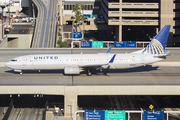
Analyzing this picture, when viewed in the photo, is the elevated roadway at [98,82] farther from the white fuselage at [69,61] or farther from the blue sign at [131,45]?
the blue sign at [131,45]

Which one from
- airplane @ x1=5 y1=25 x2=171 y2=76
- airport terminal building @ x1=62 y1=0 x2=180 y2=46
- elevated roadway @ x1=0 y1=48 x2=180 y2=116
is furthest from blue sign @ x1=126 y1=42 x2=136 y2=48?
airport terminal building @ x1=62 y1=0 x2=180 y2=46

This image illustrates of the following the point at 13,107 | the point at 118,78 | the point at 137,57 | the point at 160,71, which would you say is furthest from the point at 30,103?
the point at 160,71

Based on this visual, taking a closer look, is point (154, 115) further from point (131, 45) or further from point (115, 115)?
point (131, 45)

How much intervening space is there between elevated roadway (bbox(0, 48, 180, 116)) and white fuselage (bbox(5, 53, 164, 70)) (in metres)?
2.16

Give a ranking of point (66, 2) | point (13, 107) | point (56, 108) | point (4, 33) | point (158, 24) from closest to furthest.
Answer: point (56, 108) → point (13, 107) → point (158, 24) → point (4, 33) → point (66, 2)

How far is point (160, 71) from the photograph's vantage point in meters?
57.5

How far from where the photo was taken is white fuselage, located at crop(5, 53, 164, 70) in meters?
52.2

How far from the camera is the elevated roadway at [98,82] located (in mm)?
44312

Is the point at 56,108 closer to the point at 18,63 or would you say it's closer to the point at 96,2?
the point at 18,63

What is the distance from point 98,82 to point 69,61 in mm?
8126

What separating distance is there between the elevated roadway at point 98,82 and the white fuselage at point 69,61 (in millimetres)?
2158

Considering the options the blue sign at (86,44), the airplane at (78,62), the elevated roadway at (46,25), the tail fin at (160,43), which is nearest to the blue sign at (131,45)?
the blue sign at (86,44)

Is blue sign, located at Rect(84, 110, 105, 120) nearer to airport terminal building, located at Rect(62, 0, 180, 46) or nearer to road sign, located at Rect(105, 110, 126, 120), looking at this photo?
road sign, located at Rect(105, 110, 126, 120)

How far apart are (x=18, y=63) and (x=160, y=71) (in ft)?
102
